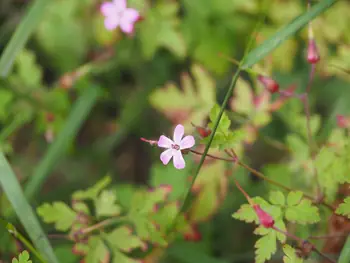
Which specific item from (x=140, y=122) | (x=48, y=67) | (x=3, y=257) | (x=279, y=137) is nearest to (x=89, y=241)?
(x=3, y=257)

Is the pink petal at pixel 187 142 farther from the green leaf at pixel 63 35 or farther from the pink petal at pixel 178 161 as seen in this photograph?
the green leaf at pixel 63 35

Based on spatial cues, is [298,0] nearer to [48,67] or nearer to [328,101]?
[328,101]

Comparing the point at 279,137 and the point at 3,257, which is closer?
the point at 3,257

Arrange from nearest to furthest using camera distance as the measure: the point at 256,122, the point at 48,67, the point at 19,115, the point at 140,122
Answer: the point at 256,122 → the point at 19,115 → the point at 140,122 → the point at 48,67

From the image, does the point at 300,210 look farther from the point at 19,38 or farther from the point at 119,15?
the point at 19,38

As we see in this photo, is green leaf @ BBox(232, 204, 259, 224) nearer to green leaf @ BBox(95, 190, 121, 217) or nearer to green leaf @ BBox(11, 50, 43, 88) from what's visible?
green leaf @ BBox(95, 190, 121, 217)

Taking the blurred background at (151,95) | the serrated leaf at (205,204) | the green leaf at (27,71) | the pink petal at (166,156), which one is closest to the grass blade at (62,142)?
the blurred background at (151,95)
